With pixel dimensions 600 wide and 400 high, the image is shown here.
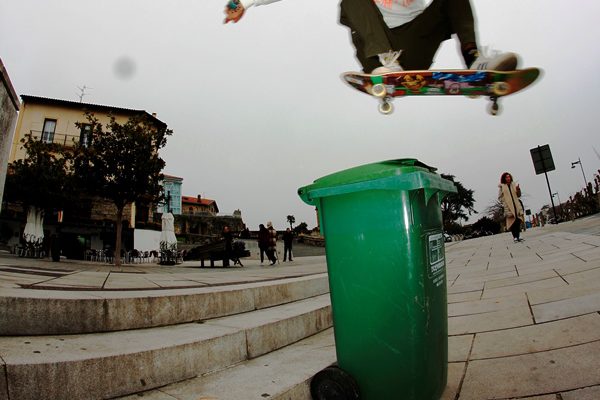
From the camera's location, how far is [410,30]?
164 inches

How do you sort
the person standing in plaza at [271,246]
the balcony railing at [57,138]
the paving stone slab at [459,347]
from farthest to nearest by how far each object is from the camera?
the balcony railing at [57,138]
the person standing in plaza at [271,246]
the paving stone slab at [459,347]

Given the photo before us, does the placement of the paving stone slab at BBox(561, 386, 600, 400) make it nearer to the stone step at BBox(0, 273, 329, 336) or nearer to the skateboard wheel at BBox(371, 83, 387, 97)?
the stone step at BBox(0, 273, 329, 336)

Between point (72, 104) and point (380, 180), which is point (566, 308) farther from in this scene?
point (72, 104)

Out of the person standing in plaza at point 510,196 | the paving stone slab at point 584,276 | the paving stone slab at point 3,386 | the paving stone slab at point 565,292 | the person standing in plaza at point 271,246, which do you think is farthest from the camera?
the person standing in plaza at point 271,246

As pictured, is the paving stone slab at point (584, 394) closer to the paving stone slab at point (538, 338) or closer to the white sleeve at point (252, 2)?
the paving stone slab at point (538, 338)

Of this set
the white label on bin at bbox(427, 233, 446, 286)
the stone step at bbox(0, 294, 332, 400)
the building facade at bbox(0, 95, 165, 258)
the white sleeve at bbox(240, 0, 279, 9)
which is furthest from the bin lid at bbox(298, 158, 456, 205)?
the building facade at bbox(0, 95, 165, 258)

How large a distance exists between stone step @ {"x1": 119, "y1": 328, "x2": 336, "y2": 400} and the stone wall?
203cm

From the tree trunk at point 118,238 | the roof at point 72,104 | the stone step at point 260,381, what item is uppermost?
the roof at point 72,104

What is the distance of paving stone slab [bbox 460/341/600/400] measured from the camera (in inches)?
55.7

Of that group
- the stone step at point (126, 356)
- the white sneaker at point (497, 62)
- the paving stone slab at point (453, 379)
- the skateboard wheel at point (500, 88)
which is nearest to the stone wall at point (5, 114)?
the stone step at point (126, 356)

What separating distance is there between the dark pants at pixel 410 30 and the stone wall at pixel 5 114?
3445 millimetres

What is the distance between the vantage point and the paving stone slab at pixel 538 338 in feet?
5.82

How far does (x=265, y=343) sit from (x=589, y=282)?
9.68 feet

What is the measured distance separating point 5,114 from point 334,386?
3057 mm
